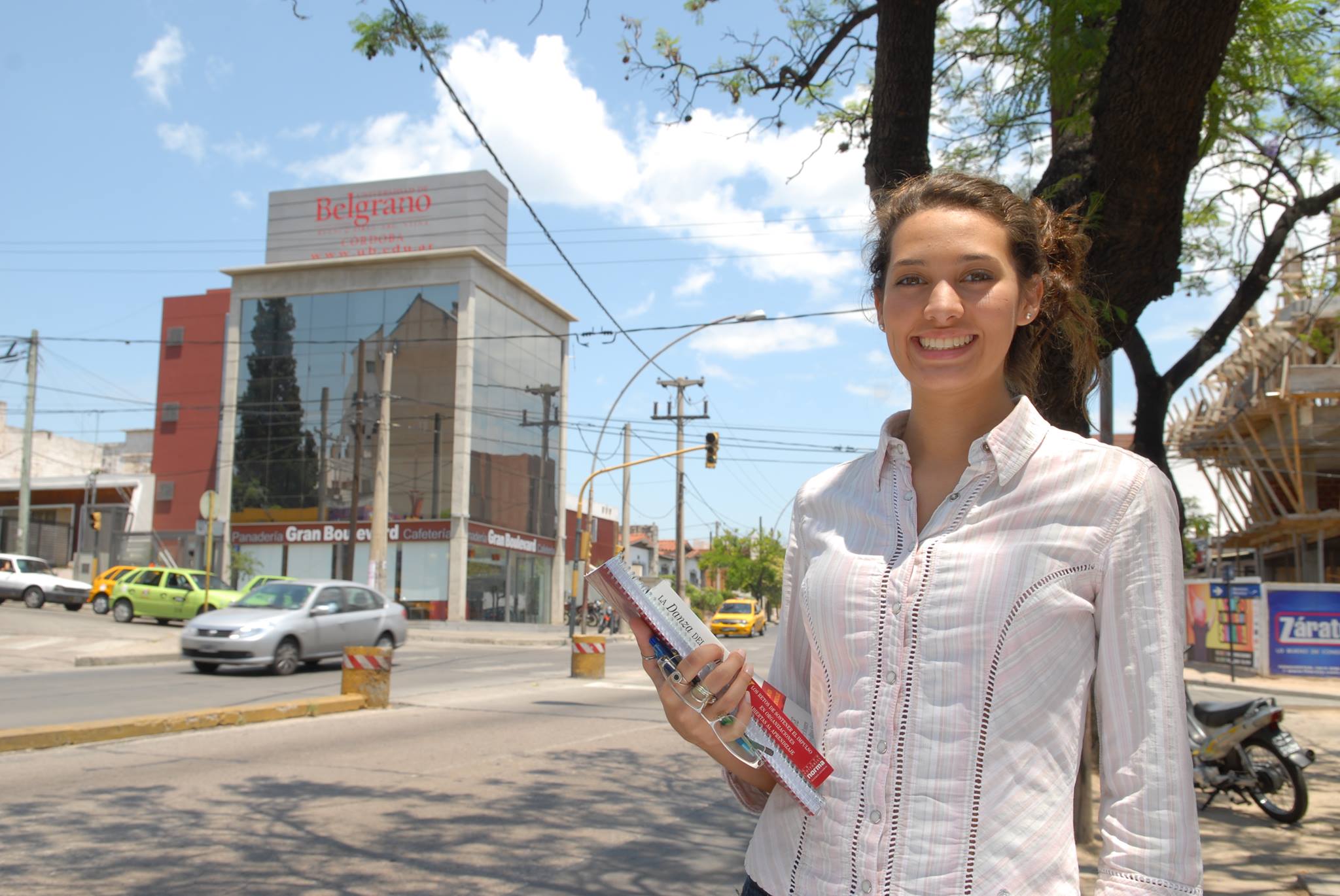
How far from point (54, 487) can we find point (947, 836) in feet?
174

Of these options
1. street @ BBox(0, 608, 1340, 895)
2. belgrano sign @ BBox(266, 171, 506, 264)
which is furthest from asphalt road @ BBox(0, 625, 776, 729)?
belgrano sign @ BBox(266, 171, 506, 264)

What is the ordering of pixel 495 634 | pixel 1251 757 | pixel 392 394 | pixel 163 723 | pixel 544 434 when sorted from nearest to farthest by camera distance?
pixel 1251 757 → pixel 163 723 → pixel 495 634 → pixel 392 394 → pixel 544 434

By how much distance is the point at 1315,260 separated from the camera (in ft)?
34.1

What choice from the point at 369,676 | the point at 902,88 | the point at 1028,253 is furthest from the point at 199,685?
the point at 1028,253

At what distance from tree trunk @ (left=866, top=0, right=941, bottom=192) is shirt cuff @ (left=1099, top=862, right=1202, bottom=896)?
4328mm

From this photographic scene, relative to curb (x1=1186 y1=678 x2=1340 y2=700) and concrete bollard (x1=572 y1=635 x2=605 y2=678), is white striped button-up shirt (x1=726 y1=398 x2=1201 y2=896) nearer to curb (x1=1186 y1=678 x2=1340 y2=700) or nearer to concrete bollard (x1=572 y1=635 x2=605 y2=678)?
concrete bollard (x1=572 y1=635 x2=605 y2=678)

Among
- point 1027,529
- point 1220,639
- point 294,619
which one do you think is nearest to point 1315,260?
point 1027,529

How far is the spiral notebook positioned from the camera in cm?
172

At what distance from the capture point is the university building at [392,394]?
4197 centimetres

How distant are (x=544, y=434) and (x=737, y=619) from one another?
11.5m

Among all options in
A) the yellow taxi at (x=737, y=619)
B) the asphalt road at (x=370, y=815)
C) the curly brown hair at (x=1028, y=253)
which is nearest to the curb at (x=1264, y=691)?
the asphalt road at (x=370, y=815)

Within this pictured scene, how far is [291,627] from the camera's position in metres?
16.9

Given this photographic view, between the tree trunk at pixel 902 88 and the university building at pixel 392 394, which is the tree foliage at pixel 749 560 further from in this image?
the tree trunk at pixel 902 88

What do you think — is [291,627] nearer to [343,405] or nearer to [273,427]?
[343,405]
